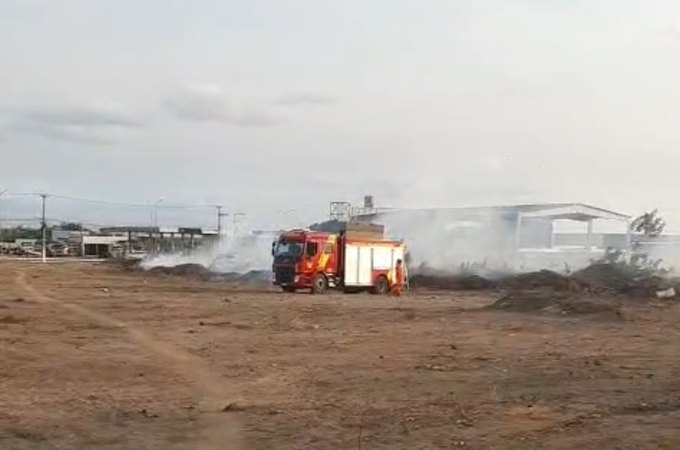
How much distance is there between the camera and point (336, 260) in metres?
44.3

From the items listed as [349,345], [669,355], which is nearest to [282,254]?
[349,345]

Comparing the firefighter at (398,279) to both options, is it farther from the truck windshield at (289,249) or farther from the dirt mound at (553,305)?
the dirt mound at (553,305)

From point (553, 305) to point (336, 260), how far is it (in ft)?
48.5

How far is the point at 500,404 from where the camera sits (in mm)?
12781

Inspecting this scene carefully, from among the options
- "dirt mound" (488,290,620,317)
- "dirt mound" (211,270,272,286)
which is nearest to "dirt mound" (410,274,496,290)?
"dirt mound" (211,270,272,286)

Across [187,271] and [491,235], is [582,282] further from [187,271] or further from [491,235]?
[187,271]

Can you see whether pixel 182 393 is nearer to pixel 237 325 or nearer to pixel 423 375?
pixel 423 375

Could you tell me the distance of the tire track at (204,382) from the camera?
1056 centimetres

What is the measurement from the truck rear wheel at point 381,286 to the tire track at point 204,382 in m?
18.2

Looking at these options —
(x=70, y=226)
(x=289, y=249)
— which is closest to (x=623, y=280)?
(x=289, y=249)

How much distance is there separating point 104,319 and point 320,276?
17.4m

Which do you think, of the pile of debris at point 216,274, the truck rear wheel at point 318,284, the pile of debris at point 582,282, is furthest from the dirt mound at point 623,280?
the pile of debris at point 216,274

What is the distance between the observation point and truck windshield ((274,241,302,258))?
43375mm

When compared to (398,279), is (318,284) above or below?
below
